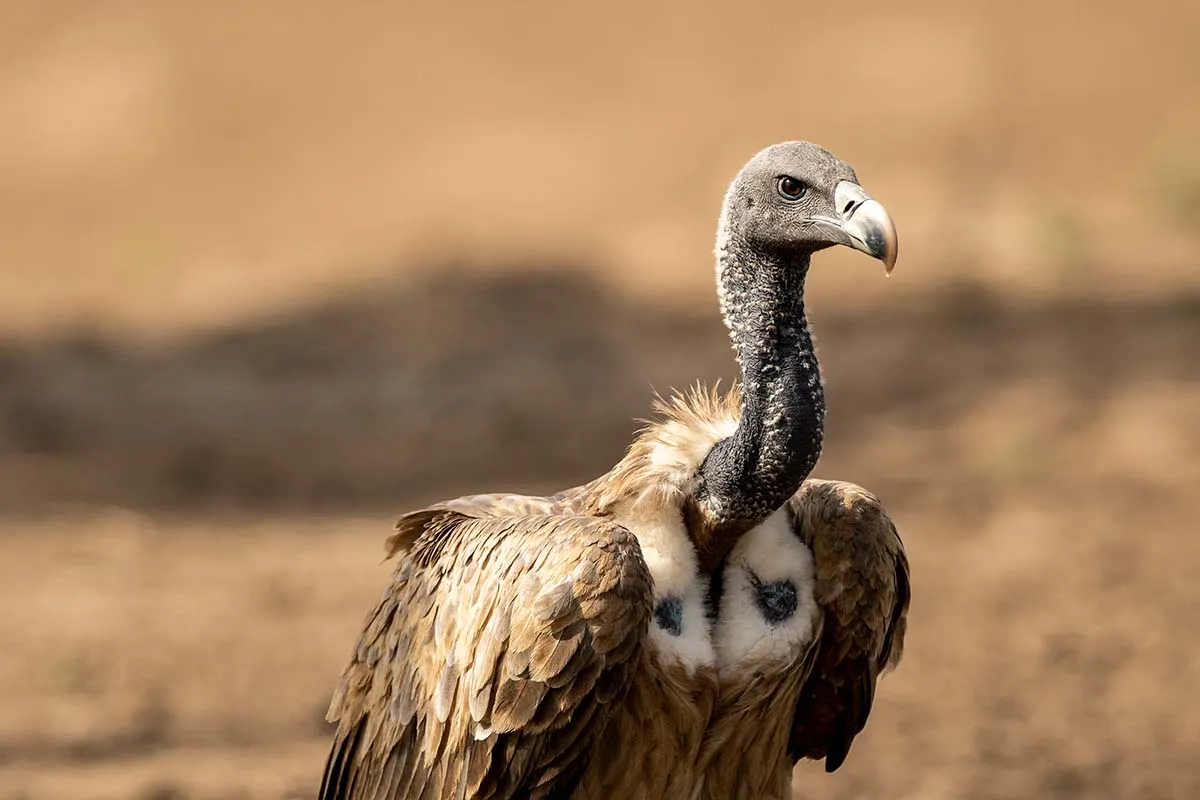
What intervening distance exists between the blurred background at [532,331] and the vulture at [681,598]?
2.64 metres

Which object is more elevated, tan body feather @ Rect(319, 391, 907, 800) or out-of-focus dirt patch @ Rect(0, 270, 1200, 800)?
out-of-focus dirt patch @ Rect(0, 270, 1200, 800)

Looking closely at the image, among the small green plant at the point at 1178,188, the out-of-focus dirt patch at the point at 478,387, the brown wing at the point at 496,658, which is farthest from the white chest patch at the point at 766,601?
the small green plant at the point at 1178,188

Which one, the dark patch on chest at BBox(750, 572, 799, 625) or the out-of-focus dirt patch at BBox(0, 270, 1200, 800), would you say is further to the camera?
the out-of-focus dirt patch at BBox(0, 270, 1200, 800)

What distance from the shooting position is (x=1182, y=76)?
62.5ft

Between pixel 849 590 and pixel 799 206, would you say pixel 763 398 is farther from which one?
pixel 849 590

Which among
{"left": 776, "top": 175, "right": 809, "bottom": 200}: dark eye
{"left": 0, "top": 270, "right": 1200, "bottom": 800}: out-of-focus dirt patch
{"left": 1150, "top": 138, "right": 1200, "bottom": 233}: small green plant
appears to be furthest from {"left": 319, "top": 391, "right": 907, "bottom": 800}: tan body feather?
{"left": 1150, "top": 138, "right": 1200, "bottom": 233}: small green plant

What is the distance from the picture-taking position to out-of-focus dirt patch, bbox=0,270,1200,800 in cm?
872

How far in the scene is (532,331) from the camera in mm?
15000

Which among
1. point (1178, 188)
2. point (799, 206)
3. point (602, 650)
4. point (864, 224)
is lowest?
point (602, 650)

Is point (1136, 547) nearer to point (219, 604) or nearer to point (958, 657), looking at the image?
point (958, 657)

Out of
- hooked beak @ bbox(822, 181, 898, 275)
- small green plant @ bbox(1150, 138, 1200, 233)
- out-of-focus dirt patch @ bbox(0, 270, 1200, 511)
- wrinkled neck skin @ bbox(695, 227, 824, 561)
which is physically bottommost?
wrinkled neck skin @ bbox(695, 227, 824, 561)

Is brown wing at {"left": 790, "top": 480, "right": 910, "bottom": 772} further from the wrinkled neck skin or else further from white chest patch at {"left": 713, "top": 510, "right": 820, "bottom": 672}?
the wrinkled neck skin

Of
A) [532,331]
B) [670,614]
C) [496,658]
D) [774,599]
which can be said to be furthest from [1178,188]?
[496,658]

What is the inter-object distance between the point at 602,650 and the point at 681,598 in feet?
1.30
